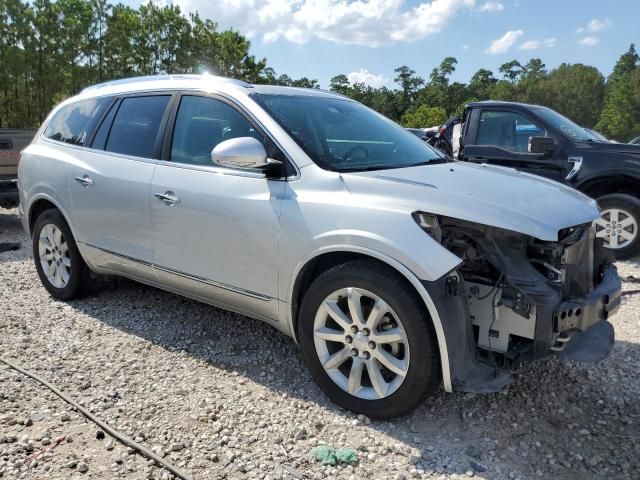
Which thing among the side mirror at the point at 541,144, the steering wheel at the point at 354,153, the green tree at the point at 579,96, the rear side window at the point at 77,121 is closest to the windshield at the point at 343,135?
the steering wheel at the point at 354,153

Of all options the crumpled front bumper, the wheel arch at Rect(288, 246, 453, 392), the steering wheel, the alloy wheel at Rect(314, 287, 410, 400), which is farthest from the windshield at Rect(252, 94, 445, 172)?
the crumpled front bumper

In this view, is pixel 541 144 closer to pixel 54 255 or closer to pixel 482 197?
pixel 482 197

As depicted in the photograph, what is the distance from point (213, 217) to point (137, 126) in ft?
4.00

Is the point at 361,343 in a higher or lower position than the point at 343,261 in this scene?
lower

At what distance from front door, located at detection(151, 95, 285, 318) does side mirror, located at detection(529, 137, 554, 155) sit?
4237mm

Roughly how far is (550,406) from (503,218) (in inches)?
48.1

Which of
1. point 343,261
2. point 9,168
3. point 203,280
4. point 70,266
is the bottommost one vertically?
point 70,266

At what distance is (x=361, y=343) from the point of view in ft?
9.62

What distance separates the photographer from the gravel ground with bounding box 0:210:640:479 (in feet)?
8.63

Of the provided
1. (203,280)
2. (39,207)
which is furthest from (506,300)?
(39,207)

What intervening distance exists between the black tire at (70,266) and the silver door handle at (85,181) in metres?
0.53

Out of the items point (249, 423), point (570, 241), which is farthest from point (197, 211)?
point (570, 241)

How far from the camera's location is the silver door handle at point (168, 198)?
362cm

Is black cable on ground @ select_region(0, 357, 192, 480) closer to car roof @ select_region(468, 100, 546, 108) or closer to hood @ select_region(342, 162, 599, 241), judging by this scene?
hood @ select_region(342, 162, 599, 241)
